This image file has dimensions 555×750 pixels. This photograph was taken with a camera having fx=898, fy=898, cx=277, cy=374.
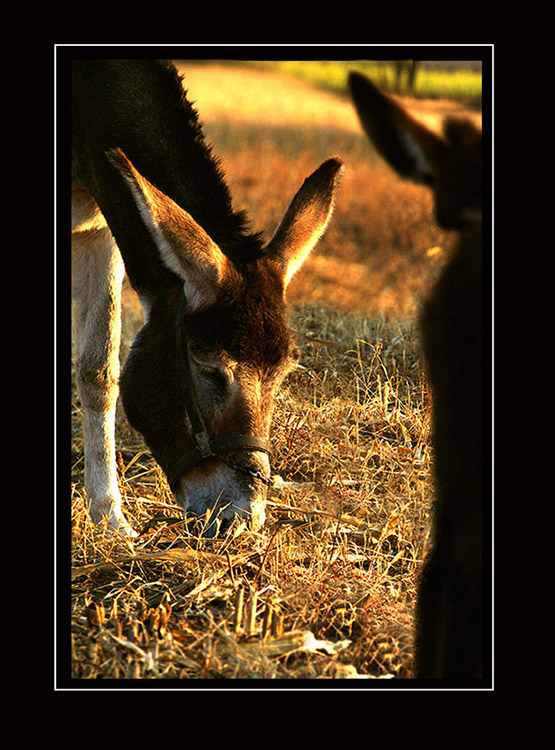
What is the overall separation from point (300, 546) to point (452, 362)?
156cm

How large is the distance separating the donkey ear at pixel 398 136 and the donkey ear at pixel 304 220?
1.17 meters

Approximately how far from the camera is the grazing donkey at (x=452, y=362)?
9.29 feet

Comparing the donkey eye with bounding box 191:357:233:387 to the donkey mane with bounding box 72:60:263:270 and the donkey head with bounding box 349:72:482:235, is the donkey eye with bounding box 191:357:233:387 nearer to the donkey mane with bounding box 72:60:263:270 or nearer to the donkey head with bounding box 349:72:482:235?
the donkey mane with bounding box 72:60:263:270

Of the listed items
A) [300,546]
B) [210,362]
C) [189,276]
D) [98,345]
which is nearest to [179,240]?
[189,276]

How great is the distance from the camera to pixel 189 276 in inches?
147

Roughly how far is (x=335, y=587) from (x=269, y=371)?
0.96 metres

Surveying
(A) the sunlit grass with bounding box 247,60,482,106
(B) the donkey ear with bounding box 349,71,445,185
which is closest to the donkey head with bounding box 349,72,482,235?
(B) the donkey ear with bounding box 349,71,445,185

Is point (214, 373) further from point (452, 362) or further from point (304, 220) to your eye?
point (452, 362)

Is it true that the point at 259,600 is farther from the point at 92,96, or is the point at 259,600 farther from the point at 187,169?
the point at 92,96

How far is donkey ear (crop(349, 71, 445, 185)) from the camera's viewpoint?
9.19 feet

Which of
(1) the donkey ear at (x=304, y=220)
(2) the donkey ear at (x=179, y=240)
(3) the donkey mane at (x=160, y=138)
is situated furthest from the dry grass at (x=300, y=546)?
(2) the donkey ear at (x=179, y=240)

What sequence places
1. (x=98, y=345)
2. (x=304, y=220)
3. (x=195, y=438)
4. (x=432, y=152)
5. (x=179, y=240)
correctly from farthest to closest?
(x=98, y=345), (x=304, y=220), (x=195, y=438), (x=179, y=240), (x=432, y=152)

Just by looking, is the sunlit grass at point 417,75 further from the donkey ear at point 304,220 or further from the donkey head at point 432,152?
the donkey head at point 432,152

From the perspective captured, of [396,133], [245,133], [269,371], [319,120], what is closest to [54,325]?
[269,371]
